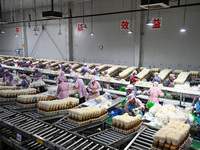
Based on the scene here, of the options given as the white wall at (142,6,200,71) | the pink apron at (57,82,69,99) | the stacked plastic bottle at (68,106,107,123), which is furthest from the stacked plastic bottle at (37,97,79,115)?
the white wall at (142,6,200,71)

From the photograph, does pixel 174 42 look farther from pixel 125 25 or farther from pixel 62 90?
pixel 62 90

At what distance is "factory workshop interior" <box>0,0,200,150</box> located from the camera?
3.75 metres

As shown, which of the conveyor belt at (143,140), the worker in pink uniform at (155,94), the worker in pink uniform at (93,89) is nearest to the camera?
the conveyor belt at (143,140)

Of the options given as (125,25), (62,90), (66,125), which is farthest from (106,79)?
(125,25)

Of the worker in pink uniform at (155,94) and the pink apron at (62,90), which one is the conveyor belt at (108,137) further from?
the pink apron at (62,90)

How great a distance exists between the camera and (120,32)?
1327 cm

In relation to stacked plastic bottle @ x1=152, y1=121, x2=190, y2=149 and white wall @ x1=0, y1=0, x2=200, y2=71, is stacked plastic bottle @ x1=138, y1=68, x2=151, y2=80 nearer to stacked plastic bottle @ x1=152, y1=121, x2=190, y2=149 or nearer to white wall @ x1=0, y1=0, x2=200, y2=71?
white wall @ x1=0, y1=0, x2=200, y2=71

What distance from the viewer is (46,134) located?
3586mm

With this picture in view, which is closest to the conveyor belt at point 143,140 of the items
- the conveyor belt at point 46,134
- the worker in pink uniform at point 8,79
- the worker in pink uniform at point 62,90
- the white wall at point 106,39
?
the conveyor belt at point 46,134

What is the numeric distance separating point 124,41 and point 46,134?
10667 millimetres

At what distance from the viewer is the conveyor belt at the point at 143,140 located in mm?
3314

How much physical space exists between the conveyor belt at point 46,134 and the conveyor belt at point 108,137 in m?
0.18

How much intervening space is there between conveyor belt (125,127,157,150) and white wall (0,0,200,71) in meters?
8.45

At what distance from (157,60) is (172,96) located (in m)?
4.14
